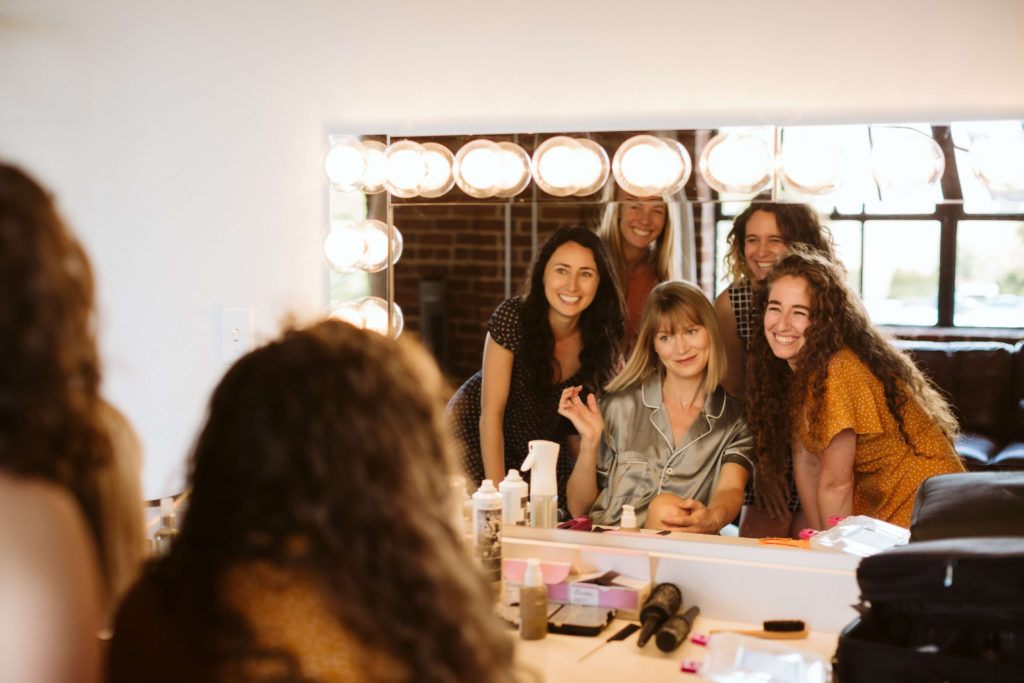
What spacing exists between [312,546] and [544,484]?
936 mm

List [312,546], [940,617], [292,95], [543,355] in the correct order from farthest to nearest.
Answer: [292,95] → [543,355] → [940,617] → [312,546]

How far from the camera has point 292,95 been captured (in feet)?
5.56

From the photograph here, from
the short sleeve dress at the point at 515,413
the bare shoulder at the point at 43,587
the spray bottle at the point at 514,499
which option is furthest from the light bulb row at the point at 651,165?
the bare shoulder at the point at 43,587

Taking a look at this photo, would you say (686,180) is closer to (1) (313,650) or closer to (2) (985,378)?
(2) (985,378)

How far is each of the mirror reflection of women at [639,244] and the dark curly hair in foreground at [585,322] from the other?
2 centimetres

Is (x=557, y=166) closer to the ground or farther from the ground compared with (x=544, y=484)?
farther from the ground

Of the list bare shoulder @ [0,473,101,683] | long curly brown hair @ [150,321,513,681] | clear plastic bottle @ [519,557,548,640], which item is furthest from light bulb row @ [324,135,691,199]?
bare shoulder @ [0,473,101,683]

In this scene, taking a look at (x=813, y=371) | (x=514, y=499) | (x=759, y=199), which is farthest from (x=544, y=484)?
(x=759, y=199)

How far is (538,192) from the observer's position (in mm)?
1558

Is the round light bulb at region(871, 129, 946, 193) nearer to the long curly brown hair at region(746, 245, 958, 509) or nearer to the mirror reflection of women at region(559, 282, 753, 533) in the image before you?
the long curly brown hair at region(746, 245, 958, 509)

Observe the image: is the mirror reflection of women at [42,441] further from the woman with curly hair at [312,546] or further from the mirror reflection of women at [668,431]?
the mirror reflection of women at [668,431]

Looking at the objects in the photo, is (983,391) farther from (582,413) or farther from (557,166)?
(557,166)

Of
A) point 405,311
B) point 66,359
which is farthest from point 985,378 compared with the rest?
point 66,359

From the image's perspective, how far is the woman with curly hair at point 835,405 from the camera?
135cm
